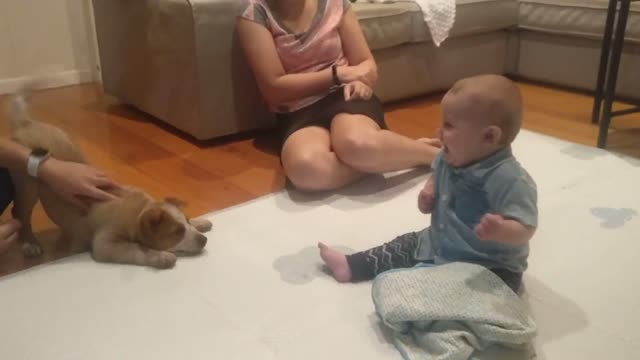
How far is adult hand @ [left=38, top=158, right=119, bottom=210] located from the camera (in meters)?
1.33

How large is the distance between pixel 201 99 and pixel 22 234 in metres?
0.74

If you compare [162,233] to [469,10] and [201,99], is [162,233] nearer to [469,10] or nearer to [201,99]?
[201,99]

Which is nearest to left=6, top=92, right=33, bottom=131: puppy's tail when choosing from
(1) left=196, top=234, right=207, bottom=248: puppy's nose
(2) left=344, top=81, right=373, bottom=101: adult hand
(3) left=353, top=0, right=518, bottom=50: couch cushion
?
(1) left=196, top=234, right=207, bottom=248: puppy's nose

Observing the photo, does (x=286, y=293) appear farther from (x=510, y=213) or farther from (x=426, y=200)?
(x=510, y=213)

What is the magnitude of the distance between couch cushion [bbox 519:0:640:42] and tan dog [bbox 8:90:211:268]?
183 cm

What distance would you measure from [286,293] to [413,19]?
4.81 feet

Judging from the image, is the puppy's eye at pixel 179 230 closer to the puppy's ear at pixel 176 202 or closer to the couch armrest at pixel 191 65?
the puppy's ear at pixel 176 202

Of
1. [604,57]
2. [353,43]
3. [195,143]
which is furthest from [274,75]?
[604,57]

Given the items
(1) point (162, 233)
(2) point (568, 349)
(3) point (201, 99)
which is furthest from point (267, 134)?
(2) point (568, 349)

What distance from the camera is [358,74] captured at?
1801 millimetres

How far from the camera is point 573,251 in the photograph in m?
1.39

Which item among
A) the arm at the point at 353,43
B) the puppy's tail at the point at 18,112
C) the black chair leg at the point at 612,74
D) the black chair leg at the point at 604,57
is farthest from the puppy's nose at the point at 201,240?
the black chair leg at the point at 604,57

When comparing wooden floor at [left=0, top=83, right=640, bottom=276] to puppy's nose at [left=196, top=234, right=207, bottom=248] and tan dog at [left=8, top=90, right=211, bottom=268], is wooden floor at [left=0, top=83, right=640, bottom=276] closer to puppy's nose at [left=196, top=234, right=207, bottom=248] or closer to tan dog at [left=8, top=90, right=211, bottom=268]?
tan dog at [left=8, top=90, right=211, bottom=268]

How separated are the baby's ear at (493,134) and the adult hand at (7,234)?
A: 3.06 ft
